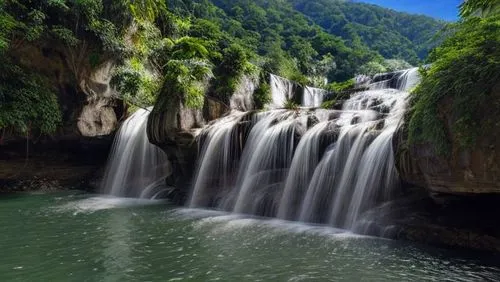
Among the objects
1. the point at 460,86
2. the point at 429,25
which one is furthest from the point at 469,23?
the point at 429,25

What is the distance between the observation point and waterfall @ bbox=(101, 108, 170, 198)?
1930 centimetres

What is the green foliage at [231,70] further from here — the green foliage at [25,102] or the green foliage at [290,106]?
the green foliage at [25,102]

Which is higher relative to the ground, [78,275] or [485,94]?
[485,94]

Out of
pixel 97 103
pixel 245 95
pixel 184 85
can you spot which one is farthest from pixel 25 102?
pixel 245 95

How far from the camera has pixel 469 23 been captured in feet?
27.2

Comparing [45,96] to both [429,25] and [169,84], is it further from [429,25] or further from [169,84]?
[429,25]

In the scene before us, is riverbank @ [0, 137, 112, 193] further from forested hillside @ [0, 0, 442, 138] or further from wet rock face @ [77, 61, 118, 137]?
→ forested hillside @ [0, 0, 442, 138]

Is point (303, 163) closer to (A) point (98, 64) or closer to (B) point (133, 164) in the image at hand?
(B) point (133, 164)

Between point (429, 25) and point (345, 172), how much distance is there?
8344 centimetres

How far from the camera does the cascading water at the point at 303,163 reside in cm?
1080

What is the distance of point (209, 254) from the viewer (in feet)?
27.0

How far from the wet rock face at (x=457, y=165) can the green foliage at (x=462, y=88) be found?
11 cm

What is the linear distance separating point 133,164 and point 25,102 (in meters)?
5.25

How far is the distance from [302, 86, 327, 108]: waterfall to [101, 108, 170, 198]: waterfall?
32.4 ft
